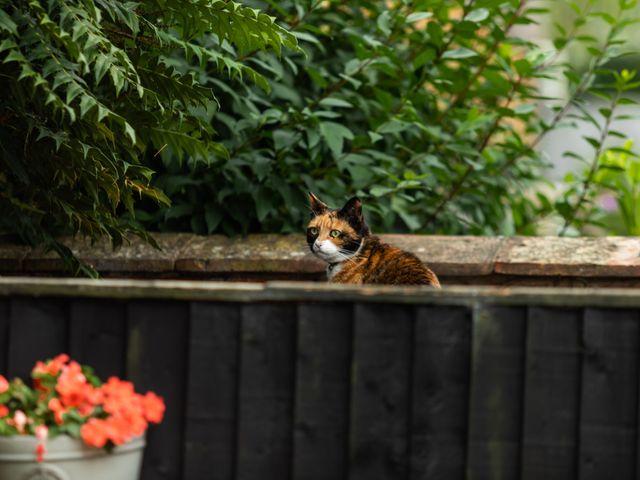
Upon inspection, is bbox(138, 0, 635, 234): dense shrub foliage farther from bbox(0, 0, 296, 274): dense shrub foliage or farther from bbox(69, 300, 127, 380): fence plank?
bbox(69, 300, 127, 380): fence plank

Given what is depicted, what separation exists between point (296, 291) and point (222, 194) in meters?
2.40

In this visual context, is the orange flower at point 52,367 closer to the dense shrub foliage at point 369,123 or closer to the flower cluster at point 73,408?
the flower cluster at point 73,408

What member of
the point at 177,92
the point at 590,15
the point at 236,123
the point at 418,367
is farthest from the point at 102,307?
the point at 590,15

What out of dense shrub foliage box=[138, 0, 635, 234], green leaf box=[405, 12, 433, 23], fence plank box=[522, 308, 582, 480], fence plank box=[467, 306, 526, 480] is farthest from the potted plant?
green leaf box=[405, 12, 433, 23]

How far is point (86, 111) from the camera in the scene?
3635 mm

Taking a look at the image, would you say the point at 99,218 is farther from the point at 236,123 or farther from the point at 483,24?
the point at 483,24

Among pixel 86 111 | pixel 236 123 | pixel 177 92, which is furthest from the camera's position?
pixel 236 123

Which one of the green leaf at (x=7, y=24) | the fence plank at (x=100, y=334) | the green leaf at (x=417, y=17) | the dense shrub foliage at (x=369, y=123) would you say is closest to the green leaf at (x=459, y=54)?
the dense shrub foliage at (x=369, y=123)

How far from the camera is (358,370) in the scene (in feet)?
10.5

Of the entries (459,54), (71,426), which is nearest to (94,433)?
(71,426)

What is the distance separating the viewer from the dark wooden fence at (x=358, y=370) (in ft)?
10.3

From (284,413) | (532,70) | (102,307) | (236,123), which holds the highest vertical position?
(532,70)

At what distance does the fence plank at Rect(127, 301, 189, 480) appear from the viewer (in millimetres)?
3246

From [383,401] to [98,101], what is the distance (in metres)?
1.88
